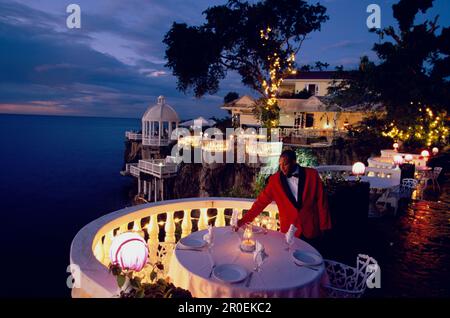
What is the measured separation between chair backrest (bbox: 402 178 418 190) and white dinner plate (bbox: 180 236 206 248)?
9.13m

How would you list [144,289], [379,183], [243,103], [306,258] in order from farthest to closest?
1. [243,103]
2. [379,183]
3. [306,258]
4. [144,289]

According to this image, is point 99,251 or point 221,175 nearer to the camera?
point 99,251

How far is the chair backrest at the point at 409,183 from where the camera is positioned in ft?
34.0

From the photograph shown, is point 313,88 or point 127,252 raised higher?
point 313,88

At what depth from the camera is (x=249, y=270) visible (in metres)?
2.93

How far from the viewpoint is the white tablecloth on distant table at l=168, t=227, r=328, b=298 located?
2.61 metres

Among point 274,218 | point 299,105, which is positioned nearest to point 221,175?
point 299,105

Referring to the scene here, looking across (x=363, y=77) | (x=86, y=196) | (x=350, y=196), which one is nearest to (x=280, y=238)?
(x=350, y=196)

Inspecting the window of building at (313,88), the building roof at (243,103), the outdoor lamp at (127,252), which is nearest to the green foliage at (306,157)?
the building roof at (243,103)

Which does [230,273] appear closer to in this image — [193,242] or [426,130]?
[193,242]

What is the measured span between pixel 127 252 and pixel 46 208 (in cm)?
3355

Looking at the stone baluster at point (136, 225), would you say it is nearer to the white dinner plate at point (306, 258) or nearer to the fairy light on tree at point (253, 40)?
the white dinner plate at point (306, 258)

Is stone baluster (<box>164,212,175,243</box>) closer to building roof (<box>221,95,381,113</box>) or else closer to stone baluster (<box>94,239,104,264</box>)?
stone baluster (<box>94,239,104,264</box>)
